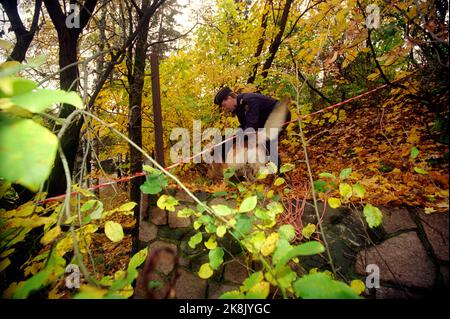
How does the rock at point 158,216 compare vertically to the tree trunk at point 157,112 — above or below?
below

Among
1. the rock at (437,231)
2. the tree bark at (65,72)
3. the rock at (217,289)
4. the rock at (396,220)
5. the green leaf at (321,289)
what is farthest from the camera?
the tree bark at (65,72)

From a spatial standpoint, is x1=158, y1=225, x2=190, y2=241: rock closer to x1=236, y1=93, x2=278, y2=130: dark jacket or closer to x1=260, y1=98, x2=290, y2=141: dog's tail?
x1=236, y1=93, x2=278, y2=130: dark jacket

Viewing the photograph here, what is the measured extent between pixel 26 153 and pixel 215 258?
153 cm

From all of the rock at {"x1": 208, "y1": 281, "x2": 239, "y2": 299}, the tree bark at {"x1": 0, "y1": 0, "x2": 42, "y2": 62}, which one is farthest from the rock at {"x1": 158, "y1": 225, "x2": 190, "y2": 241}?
the tree bark at {"x1": 0, "y1": 0, "x2": 42, "y2": 62}

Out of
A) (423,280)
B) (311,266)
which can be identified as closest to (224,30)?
(311,266)

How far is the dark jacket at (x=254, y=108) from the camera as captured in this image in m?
4.14

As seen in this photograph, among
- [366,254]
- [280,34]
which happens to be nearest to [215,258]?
[366,254]

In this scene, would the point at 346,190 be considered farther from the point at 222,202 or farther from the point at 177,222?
the point at 177,222

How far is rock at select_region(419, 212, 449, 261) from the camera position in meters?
2.06

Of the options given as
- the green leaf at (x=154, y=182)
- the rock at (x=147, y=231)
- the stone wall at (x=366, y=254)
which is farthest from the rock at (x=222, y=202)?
the green leaf at (x=154, y=182)

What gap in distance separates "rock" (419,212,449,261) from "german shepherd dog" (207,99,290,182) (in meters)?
2.01

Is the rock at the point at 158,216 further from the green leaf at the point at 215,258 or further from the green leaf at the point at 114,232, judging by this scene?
the green leaf at the point at 114,232

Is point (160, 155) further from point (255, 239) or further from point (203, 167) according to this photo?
point (255, 239)

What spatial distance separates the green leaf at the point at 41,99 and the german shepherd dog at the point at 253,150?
9.86ft
